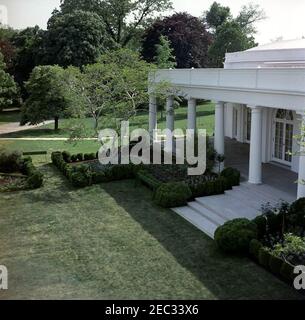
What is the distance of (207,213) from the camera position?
17172mm

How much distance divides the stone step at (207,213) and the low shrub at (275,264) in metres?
3.95

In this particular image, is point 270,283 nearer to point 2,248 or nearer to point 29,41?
point 2,248

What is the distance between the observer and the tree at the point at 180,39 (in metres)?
57.6

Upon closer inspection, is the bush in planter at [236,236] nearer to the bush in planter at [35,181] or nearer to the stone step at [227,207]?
the stone step at [227,207]

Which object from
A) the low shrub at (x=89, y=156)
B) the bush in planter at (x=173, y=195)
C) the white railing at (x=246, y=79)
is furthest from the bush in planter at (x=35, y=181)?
the white railing at (x=246, y=79)

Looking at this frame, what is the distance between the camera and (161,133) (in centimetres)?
3344

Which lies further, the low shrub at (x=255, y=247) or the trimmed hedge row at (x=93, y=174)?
the trimmed hedge row at (x=93, y=174)

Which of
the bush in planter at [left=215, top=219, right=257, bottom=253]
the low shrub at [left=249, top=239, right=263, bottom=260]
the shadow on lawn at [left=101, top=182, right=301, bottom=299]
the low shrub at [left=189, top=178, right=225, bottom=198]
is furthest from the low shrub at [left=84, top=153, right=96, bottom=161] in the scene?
the low shrub at [left=249, top=239, right=263, bottom=260]

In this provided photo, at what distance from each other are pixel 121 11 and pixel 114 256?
53.8 metres

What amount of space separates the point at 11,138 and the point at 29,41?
79.7 feet

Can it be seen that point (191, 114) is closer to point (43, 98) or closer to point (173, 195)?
point (173, 195)
